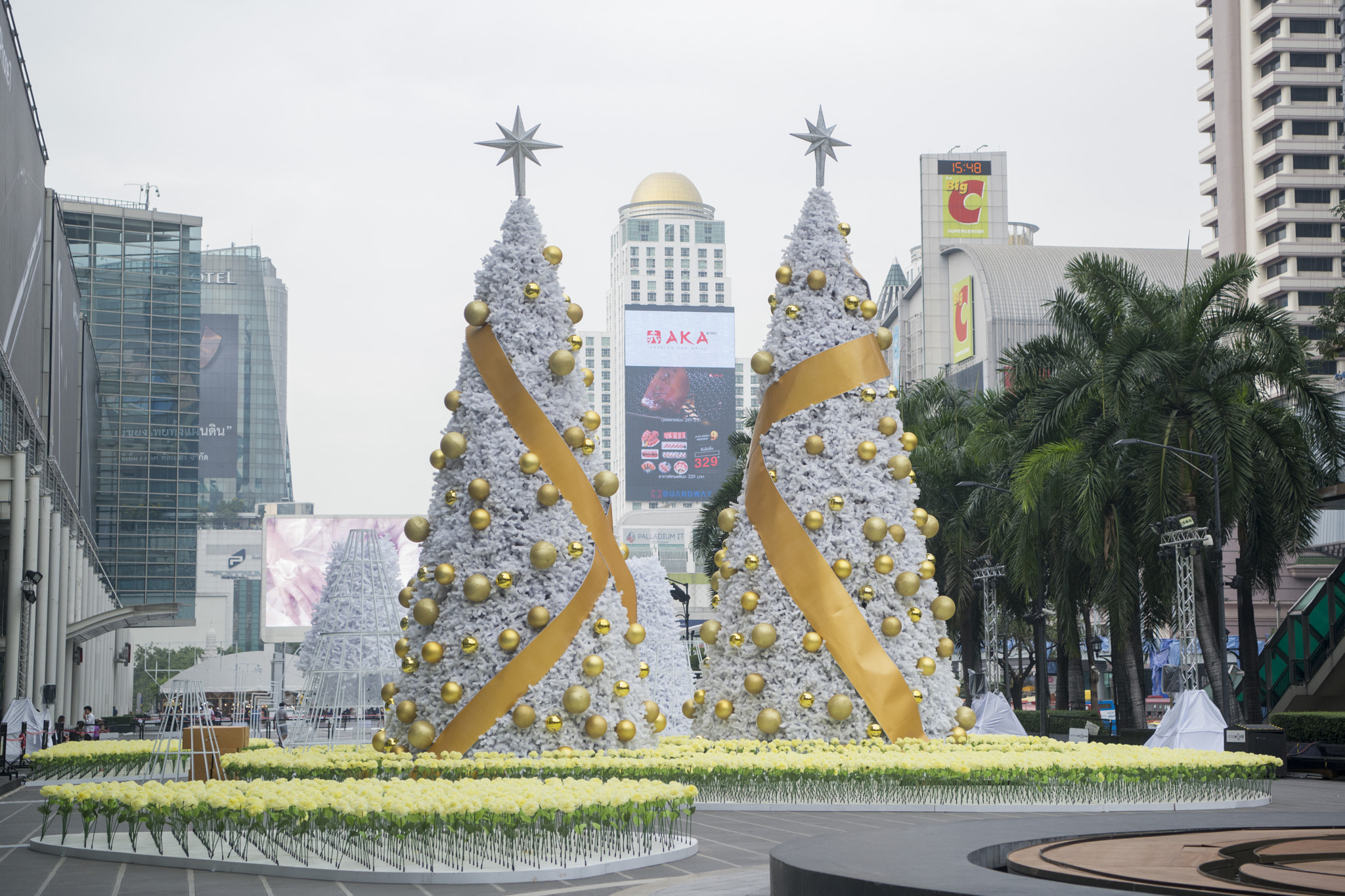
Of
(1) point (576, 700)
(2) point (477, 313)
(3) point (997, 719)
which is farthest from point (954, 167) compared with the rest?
(1) point (576, 700)

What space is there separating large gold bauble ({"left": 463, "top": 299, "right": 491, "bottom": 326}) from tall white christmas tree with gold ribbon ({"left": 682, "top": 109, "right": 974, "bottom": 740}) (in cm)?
396

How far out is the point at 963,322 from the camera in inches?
3775

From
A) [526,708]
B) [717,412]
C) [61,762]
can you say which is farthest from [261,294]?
[526,708]

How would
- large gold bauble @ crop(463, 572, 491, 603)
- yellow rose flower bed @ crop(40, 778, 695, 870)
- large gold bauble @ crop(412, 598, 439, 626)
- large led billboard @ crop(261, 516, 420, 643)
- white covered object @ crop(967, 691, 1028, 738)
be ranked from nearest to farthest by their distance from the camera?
yellow rose flower bed @ crop(40, 778, 695, 870), large gold bauble @ crop(463, 572, 491, 603), large gold bauble @ crop(412, 598, 439, 626), white covered object @ crop(967, 691, 1028, 738), large led billboard @ crop(261, 516, 420, 643)

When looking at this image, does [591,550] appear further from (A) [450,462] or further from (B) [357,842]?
(B) [357,842]

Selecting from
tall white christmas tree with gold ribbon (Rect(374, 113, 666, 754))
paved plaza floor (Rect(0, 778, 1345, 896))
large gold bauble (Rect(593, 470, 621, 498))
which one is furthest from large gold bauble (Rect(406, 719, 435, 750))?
paved plaza floor (Rect(0, 778, 1345, 896))

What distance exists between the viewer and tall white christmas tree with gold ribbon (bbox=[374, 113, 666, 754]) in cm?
1752

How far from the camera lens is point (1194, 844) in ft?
33.4

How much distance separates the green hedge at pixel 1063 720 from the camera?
36.2m

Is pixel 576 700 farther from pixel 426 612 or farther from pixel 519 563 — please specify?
pixel 426 612

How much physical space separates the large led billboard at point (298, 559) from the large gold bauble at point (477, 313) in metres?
57.2

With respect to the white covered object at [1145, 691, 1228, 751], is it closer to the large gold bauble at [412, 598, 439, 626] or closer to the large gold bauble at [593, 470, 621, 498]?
the large gold bauble at [593, 470, 621, 498]

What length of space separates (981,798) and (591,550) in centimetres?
594

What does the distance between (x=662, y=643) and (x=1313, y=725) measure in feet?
48.5
